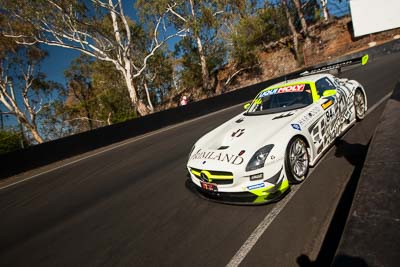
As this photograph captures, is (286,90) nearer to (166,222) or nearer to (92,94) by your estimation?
(166,222)

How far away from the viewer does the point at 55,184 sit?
680 centimetres

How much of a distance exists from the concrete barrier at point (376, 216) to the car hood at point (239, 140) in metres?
A: 1.24

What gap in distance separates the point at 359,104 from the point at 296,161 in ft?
10.4

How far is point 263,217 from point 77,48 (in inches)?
A: 829

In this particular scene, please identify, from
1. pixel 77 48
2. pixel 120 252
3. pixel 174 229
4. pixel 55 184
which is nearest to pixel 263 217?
pixel 174 229

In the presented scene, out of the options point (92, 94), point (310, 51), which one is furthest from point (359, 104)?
point (92, 94)

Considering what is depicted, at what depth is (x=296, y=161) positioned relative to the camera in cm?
384

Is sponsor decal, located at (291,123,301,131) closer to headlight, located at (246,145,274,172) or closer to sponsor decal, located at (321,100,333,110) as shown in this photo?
headlight, located at (246,145,274,172)

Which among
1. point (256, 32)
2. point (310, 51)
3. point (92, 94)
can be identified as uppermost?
point (256, 32)

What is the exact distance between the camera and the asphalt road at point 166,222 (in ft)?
9.42

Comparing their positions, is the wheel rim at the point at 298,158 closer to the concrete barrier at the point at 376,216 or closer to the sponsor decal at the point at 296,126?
the sponsor decal at the point at 296,126

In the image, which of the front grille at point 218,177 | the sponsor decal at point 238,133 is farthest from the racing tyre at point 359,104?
the front grille at point 218,177

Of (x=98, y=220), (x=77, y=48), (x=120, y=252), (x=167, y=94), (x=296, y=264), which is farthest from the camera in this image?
(x=167, y=94)

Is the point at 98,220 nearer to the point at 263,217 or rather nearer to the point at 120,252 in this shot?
the point at 120,252
